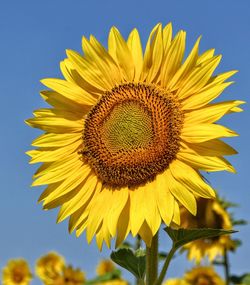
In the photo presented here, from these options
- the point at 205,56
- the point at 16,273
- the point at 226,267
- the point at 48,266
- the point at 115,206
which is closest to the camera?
→ the point at 115,206

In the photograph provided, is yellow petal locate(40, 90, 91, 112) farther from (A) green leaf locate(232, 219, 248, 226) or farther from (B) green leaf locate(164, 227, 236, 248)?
(A) green leaf locate(232, 219, 248, 226)

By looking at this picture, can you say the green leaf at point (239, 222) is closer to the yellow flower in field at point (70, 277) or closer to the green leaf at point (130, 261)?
the yellow flower in field at point (70, 277)

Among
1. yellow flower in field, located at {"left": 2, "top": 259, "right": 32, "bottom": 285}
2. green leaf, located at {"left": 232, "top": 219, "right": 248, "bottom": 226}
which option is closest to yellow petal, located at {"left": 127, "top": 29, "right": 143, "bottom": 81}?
green leaf, located at {"left": 232, "top": 219, "right": 248, "bottom": 226}

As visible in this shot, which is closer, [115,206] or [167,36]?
[115,206]

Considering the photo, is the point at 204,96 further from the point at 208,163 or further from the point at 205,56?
the point at 208,163

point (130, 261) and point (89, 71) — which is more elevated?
point (89, 71)

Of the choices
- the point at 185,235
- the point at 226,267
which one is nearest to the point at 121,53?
the point at 185,235
